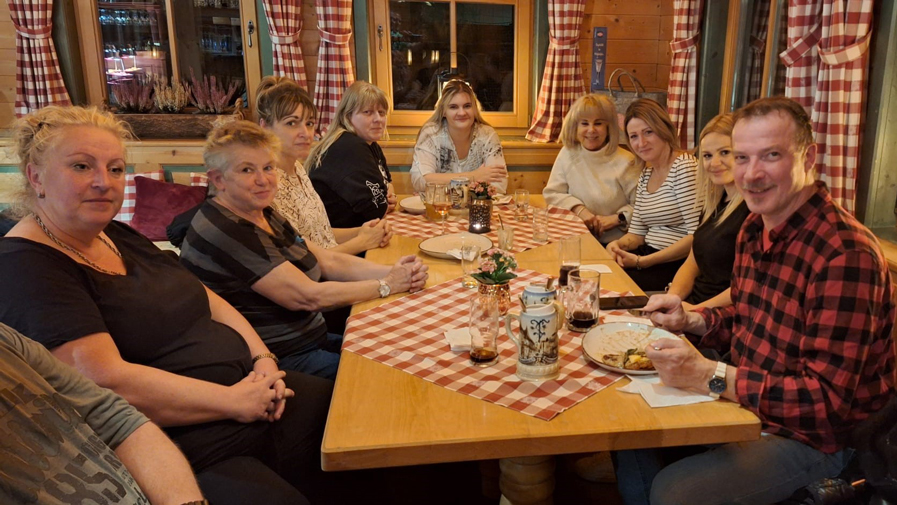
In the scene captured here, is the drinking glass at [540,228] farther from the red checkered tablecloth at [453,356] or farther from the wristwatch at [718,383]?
the wristwatch at [718,383]

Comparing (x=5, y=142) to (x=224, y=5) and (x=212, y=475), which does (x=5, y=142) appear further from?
(x=212, y=475)

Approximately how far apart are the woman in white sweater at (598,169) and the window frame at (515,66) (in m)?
1.24

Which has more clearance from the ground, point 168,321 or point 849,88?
point 849,88

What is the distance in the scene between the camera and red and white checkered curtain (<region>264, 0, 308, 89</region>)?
3930 mm

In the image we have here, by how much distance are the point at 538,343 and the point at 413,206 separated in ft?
6.13

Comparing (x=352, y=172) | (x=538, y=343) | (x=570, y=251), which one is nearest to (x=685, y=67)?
(x=352, y=172)

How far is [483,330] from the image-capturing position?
4.71 feet

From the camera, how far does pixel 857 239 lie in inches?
48.5

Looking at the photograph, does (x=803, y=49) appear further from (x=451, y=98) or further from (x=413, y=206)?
(x=413, y=206)

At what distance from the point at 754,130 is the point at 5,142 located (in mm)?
4151

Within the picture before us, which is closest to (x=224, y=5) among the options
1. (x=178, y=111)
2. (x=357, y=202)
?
(x=178, y=111)

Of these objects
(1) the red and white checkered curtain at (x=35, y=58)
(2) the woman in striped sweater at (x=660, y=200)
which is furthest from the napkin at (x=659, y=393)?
(1) the red and white checkered curtain at (x=35, y=58)

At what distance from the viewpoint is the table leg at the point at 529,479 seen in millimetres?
1396

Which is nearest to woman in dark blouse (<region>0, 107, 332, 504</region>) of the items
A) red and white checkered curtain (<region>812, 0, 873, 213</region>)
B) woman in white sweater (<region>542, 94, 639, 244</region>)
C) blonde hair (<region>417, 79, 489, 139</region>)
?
woman in white sweater (<region>542, 94, 639, 244</region>)
